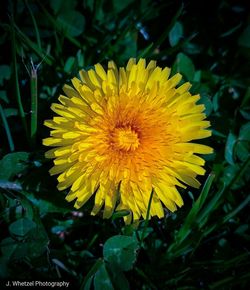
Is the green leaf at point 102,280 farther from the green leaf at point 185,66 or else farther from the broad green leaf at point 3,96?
the green leaf at point 185,66

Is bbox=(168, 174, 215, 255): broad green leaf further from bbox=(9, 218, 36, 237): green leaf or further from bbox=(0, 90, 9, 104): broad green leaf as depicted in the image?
bbox=(0, 90, 9, 104): broad green leaf

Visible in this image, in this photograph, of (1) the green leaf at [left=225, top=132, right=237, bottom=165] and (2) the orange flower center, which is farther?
(1) the green leaf at [left=225, top=132, right=237, bottom=165]

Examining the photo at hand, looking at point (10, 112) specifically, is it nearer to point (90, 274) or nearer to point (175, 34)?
point (90, 274)

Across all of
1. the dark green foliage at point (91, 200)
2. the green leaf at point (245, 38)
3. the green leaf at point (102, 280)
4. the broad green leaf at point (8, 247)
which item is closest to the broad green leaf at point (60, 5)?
the dark green foliage at point (91, 200)

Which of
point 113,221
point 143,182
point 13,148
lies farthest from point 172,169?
point 13,148

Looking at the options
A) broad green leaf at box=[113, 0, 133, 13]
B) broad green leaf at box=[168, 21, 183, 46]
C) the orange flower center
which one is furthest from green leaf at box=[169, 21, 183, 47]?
the orange flower center
